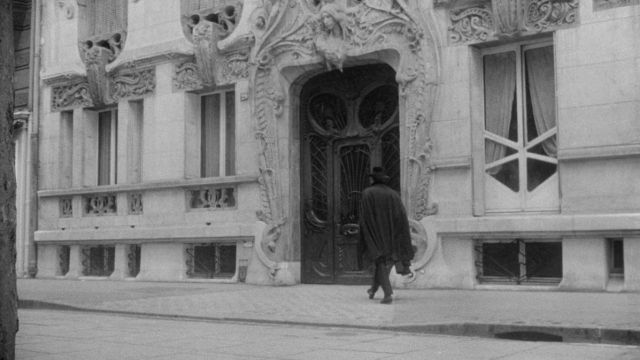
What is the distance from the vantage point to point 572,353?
299 inches

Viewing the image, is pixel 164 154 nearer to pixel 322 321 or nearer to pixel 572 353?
pixel 322 321

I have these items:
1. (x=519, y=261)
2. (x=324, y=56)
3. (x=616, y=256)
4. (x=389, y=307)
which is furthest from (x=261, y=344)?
(x=324, y=56)

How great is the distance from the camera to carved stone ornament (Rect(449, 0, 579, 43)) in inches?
550

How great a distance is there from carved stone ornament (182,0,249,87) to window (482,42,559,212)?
19.0ft

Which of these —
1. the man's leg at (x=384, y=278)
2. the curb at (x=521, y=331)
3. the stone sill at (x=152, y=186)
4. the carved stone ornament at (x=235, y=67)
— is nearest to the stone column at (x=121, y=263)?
the stone sill at (x=152, y=186)

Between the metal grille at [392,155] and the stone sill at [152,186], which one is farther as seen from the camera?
the stone sill at [152,186]

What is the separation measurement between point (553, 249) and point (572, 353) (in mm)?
6516

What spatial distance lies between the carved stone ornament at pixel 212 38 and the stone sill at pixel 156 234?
3109mm

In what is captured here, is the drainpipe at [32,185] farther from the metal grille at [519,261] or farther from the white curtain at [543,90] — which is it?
the white curtain at [543,90]

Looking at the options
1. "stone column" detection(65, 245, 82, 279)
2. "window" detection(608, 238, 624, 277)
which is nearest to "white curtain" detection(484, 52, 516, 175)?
"window" detection(608, 238, 624, 277)

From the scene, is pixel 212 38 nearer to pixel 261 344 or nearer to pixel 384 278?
pixel 384 278

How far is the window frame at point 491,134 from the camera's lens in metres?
14.6

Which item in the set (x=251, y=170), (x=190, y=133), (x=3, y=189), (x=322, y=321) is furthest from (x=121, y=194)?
(x=3, y=189)

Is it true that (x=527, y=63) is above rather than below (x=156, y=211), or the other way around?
above
